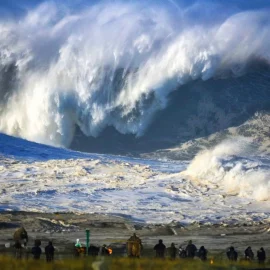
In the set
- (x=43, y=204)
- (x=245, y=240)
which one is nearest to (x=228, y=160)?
(x=43, y=204)

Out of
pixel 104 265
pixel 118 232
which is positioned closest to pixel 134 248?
pixel 104 265

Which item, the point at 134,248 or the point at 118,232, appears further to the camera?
the point at 118,232

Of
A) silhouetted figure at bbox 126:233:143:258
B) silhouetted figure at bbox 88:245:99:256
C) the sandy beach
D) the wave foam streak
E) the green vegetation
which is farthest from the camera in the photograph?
the wave foam streak

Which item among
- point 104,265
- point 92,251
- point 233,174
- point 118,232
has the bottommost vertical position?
point 104,265

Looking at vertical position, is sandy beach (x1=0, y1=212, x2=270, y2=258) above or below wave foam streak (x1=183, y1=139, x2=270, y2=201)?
below

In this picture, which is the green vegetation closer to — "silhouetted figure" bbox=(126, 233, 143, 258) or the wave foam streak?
"silhouetted figure" bbox=(126, 233, 143, 258)

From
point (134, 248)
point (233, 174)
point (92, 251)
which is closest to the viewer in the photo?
point (134, 248)

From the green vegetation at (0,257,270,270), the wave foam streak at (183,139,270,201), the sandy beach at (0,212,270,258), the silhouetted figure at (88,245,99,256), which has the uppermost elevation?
the wave foam streak at (183,139,270,201)

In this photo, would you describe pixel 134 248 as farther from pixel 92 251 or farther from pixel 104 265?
pixel 104 265

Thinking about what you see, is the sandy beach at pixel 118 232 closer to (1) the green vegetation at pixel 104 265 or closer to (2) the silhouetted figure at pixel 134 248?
(2) the silhouetted figure at pixel 134 248

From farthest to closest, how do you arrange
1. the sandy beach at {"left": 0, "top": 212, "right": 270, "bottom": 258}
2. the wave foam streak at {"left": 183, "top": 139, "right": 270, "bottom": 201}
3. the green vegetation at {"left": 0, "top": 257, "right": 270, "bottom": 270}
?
the wave foam streak at {"left": 183, "top": 139, "right": 270, "bottom": 201}
the sandy beach at {"left": 0, "top": 212, "right": 270, "bottom": 258}
the green vegetation at {"left": 0, "top": 257, "right": 270, "bottom": 270}

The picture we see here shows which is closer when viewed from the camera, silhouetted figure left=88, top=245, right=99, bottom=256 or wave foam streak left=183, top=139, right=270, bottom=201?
silhouetted figure left=88, top=245, right=99, bottom=256

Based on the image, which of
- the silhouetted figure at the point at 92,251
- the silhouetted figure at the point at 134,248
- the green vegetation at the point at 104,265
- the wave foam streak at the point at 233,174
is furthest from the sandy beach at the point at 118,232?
the wave foam streak at the point at 233,174

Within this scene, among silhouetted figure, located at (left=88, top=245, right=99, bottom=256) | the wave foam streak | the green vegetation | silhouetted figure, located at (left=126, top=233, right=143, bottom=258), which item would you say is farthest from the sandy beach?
the wave foam streak
